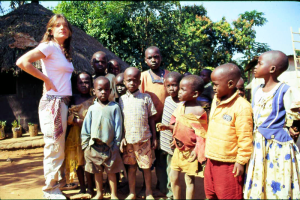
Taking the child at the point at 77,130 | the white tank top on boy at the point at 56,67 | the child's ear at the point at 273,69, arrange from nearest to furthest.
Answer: the child's ear at the point at 273,69
the white tank top on boy at the point at 56,67
the child at the point at 77,130

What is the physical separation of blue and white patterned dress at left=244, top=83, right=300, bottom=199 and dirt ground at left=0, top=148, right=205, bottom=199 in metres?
1.09

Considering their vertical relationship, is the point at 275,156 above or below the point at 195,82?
below

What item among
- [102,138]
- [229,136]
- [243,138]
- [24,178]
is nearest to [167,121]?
[102,138]

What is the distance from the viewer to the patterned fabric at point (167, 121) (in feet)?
8.93

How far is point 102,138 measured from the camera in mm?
2553

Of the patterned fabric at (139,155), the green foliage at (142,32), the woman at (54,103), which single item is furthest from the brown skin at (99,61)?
the green foliage at (142,32)

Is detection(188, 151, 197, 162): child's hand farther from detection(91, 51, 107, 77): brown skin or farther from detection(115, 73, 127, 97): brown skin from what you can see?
detection(91, 51, 107, 77): brown skin

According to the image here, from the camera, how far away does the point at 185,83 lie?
92.6 inches

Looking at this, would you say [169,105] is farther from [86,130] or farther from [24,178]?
[24,178]

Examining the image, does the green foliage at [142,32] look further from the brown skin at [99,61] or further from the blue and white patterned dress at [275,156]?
the blue and white patterned dress at [275,156]

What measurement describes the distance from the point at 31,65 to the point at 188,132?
5.77 feet

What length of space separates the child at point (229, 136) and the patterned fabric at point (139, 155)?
0.82 m

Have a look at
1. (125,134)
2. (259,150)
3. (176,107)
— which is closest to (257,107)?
(259,150)

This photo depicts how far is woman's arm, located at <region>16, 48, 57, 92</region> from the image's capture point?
2348mm
